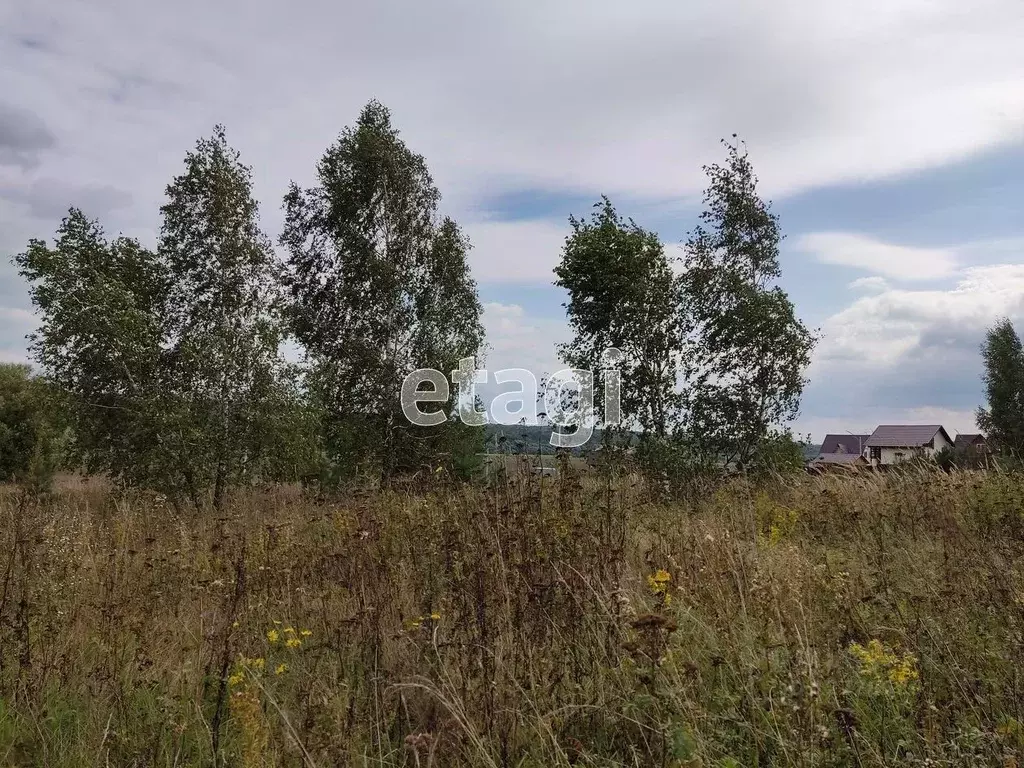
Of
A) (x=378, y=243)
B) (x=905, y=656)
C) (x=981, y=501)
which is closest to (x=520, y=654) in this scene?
(x=905, y=656)

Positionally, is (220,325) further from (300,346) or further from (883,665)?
(883,665)

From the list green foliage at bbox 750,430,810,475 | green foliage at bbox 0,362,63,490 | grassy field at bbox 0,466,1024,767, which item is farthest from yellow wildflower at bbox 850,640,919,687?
green foliage at bbox 0,362,63,490

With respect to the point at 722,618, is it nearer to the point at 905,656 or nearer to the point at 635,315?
the point at 905,656

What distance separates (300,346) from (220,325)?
2574mm

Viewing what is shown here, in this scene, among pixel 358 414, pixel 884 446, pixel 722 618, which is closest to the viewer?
pixel 722 618

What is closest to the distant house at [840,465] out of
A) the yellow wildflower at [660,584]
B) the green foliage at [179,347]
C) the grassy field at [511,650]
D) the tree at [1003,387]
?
the grassy field at [511,650]

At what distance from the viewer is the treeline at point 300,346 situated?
14.7m

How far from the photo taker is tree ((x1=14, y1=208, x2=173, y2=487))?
1430 cm

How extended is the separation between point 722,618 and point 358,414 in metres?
14.9

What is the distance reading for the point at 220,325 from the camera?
51.9ft

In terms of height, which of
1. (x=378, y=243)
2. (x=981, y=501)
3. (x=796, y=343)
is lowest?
(x=981, y=501)

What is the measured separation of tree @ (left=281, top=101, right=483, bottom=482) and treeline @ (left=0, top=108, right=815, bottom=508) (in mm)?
65

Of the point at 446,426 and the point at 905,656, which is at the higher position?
the point at 446,426

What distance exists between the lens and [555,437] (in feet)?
48.7
